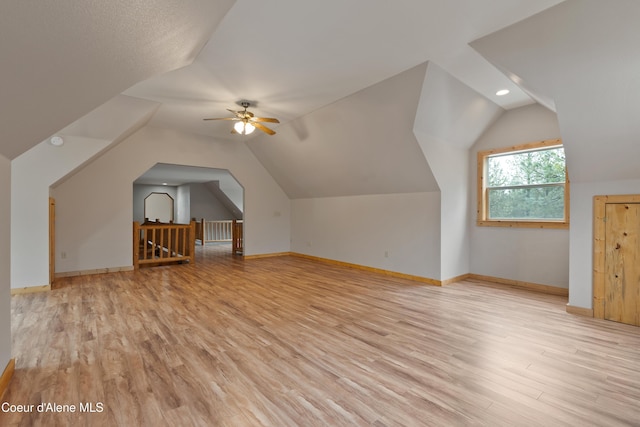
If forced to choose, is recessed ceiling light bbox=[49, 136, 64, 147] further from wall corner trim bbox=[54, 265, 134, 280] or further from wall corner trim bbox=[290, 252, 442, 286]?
wall corner trim bbox=[290, 252, 442, 286]

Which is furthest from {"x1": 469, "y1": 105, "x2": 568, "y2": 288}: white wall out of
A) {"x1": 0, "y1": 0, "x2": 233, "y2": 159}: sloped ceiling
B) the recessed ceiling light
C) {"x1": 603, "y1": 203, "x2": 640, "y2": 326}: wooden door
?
the recessed ceiling light

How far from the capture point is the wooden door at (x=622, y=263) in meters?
3.11

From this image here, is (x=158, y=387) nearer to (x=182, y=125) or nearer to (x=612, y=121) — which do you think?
(x=612, y=121)

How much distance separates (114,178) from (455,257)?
6.59m

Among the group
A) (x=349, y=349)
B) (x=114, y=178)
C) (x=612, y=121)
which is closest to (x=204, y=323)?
(x=349, y=349)

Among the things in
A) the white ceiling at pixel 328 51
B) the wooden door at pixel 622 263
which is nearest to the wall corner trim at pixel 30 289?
the white ceiling at pixel 328 51

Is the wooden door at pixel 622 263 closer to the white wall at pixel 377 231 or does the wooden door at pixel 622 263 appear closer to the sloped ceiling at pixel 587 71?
the sloped ceiling at pixel 587 71

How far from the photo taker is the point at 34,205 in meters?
4.21

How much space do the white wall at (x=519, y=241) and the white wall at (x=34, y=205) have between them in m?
6.71

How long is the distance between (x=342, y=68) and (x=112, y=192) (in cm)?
504

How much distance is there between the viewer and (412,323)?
3133 millimetres

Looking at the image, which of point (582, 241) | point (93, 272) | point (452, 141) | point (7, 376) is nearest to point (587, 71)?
point (582, 241)

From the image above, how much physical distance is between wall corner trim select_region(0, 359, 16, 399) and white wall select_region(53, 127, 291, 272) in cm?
391

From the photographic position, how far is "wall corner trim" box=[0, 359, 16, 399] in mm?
1863
